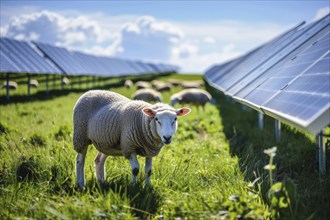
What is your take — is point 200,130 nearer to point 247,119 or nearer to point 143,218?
point 247,119

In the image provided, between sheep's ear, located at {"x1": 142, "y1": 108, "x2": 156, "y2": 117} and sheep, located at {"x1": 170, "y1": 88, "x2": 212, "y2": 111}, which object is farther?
sheep, located at {"x1": 170, "y1": 88, "x2": 212, "y2": 111}

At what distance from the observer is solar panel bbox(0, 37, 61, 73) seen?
738 inches

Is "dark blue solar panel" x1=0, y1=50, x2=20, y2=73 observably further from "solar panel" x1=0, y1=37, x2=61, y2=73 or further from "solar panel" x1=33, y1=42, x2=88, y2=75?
"solar panel" x1=33, y1=42, x2=88, y2=75

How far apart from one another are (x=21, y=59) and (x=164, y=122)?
1861 centimetres

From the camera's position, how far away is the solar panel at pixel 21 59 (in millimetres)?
18750

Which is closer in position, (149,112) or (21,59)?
(149,112)

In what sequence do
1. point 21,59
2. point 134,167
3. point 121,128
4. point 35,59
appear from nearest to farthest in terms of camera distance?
point 134,167 < point 121,128 < point 21,59 < point 35,59

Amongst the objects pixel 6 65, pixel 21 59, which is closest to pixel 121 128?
pixel 6 65

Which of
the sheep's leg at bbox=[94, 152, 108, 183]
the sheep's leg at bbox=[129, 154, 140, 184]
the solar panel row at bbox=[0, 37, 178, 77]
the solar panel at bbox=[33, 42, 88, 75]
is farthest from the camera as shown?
the solar panel at bbox=[33, 42, 88, 75]

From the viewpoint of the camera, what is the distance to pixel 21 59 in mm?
20969

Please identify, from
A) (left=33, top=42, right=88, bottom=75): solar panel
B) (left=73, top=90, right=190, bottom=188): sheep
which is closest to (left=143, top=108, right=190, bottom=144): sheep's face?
(left=73, top=90, right=190, bottom=188): sheep

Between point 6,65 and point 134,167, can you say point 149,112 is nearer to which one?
point 134,167

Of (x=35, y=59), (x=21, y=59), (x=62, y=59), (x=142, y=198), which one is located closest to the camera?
(x=142, y=198)

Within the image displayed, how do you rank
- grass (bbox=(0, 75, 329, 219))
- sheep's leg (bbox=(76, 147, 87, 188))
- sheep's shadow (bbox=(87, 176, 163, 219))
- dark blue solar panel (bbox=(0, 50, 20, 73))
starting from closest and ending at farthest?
1. grass (bbox=(0, 75, 329, 219))
2. sheep's shadow (bbox=(87, 176, 163, 219))
3. sheep's leg (bbox=(76, 147, 87, 188))
4. dark blue solar panel (bbox=(0, 50, 20, 73))
